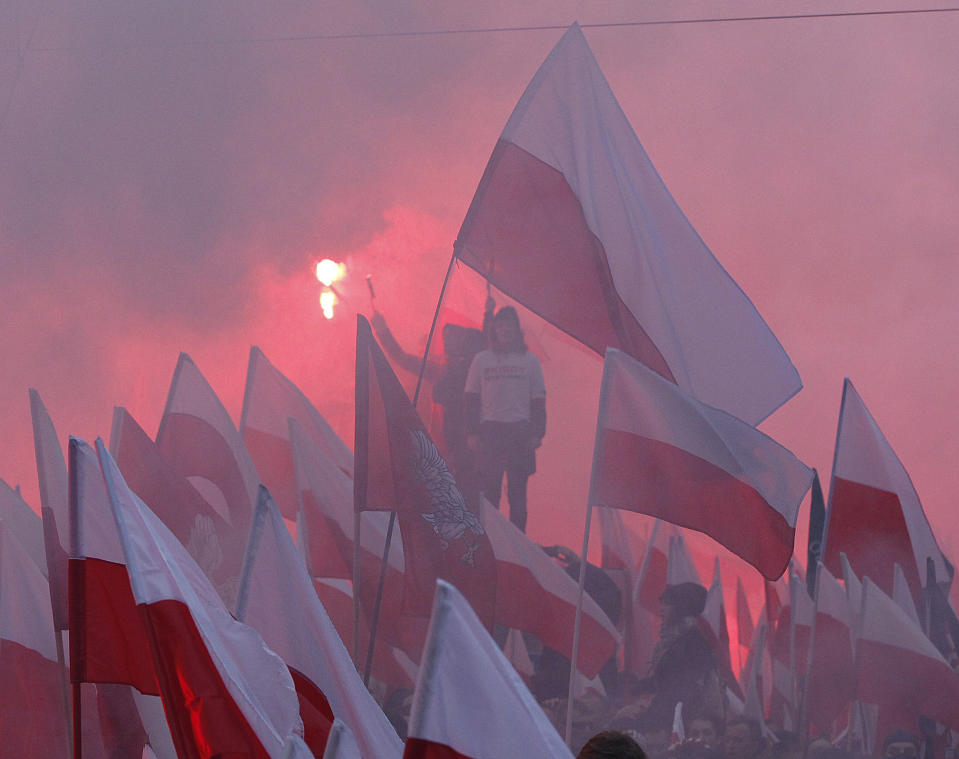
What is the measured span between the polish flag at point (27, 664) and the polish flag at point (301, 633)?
3.43 feet

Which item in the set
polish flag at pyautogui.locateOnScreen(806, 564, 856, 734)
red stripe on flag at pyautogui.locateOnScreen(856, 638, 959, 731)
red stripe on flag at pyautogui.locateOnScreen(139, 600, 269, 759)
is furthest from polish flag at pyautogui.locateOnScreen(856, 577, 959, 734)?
red stripe on flag at pyautogui.locateOnScreen(139, 600, 269, 759)

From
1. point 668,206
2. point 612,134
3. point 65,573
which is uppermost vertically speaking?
point 612,134

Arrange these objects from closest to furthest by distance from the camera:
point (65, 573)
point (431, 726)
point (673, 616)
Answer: point (431, 726), point (65, 573), point (673, 616)

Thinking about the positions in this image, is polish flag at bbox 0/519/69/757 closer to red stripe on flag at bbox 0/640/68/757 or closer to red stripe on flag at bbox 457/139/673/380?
red stripe on flag at bbox 0/640/68/757

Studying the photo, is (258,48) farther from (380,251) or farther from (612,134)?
(612,134)

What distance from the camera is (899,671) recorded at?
201 inches

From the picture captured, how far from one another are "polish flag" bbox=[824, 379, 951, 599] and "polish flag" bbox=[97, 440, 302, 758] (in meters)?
3.55

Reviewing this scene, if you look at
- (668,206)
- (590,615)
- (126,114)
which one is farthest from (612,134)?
(126,114)

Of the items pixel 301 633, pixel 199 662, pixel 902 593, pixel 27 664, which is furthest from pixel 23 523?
pixel 902 593

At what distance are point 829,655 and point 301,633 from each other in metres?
3.06

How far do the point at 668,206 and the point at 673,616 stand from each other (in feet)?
6.03

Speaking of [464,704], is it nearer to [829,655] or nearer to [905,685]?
[905,685]

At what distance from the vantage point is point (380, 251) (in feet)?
40.7

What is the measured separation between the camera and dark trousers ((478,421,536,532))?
19.2ft
